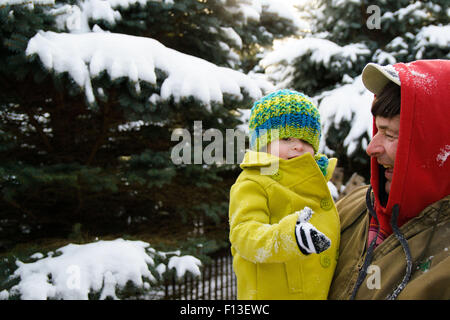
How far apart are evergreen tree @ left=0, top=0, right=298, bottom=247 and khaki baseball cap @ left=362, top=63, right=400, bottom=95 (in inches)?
87.8

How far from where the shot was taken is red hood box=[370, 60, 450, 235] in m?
1.18

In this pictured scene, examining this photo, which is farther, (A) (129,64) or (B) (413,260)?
(A) (129,64)

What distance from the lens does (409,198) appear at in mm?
1229

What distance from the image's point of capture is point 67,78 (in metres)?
3.23

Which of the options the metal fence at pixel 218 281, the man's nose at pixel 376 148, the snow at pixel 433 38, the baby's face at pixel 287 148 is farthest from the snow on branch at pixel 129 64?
the metal fence at pixel 218 281

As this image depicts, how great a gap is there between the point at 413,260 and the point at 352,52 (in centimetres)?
564

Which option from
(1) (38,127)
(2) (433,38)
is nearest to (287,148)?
(1) (38,127)

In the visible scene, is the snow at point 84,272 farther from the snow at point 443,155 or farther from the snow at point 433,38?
the snow at point 433,38

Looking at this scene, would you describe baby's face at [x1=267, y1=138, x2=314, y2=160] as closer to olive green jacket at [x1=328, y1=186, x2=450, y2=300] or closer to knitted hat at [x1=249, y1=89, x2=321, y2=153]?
knitted hat at [x1=249, y1=89, x2=321, y2=153]

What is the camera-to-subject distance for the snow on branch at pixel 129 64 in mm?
2977

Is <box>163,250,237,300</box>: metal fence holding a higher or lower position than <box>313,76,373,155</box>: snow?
lower

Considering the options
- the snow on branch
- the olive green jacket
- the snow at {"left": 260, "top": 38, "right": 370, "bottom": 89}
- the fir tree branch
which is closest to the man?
the olive green jacket

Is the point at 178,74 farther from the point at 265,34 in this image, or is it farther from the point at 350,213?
the point at 265,34

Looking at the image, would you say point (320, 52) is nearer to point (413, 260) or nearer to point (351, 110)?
point (351, 110)
